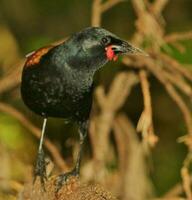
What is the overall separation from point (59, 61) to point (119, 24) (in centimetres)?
319

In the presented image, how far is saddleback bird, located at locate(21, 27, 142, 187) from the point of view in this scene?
3.75 meters

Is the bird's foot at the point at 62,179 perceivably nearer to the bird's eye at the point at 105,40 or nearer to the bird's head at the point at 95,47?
the bird's head at the point at 95,47

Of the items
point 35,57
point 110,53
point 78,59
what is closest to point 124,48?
point 110,53

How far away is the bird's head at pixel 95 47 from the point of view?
12.2 feet

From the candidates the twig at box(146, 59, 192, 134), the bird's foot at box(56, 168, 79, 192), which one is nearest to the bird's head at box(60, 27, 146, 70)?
the bird's foot at box(56, 168, 79, 192)

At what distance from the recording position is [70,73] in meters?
3.83

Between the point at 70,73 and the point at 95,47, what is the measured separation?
0.20m

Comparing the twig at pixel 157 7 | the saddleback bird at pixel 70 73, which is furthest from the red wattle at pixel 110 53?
the twig at pixel 157 7

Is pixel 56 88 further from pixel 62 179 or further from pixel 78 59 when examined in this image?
pixel 62 179

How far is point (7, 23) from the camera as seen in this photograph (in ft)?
22.1

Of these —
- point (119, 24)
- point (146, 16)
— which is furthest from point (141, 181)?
point (119, 24)

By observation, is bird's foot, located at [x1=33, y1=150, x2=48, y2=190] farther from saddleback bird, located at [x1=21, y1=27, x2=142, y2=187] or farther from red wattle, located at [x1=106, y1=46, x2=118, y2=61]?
red wattle, located at [x1=106, y1=46, x2=118, y2=61]

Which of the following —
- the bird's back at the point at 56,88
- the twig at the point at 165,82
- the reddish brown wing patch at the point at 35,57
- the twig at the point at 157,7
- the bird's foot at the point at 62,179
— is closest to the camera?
the bird's foot at the point at 62,179

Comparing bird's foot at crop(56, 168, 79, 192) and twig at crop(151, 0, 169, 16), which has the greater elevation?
twig at crop(151, 0, 169, 16)
